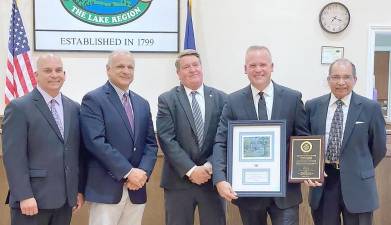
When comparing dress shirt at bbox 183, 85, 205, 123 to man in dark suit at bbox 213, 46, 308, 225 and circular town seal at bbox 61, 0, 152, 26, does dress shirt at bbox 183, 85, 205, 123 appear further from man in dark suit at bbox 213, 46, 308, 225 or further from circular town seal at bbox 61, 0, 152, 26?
circular town seal at bbox 61, 0, 152, 26

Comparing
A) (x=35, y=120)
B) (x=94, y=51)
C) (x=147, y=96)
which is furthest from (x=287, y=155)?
(x=94, y=51)

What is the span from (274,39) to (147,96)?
60.3 inches

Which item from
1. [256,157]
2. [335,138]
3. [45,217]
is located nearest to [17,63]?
[45,217]

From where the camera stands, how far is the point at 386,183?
12.7ft

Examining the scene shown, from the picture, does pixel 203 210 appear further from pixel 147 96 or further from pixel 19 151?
pixel 147 96

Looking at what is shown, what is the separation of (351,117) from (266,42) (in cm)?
222

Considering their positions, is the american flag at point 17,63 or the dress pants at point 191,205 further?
the american flag at point 17,63

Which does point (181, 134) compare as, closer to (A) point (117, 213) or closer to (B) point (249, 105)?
(B) point (249, 105)

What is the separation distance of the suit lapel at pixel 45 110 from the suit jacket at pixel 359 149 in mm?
1526

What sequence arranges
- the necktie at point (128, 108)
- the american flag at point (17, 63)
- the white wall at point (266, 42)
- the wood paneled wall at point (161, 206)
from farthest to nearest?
the white wall at point (266, 42) → the american flag at point (17, 63) → the wood paneled wall at point (161, 206) → the necktie at point (128, 108)

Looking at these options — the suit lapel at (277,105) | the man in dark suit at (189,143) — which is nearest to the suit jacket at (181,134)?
the man in dark suit at (189,143)

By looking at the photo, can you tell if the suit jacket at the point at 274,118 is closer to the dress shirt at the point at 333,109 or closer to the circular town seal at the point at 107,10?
the dress shirt at the point at 333,109

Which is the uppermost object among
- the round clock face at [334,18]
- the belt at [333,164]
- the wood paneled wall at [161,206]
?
the round clock face at [334,18]

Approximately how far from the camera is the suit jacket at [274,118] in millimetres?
2375
